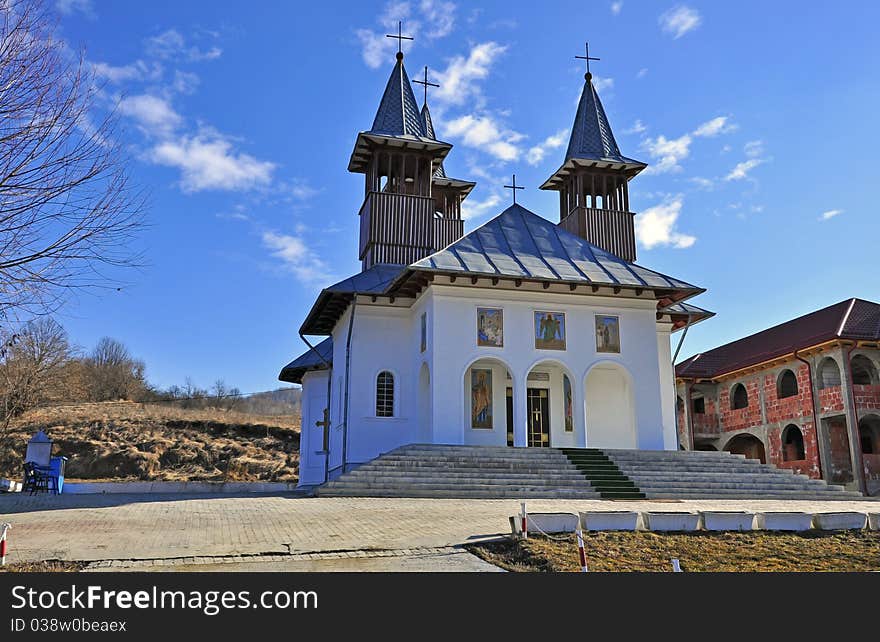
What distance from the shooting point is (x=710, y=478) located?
1983cm

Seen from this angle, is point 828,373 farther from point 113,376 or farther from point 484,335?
point 113,376

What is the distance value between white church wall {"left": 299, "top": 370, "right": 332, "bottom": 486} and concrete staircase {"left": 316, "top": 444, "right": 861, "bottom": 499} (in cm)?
1009

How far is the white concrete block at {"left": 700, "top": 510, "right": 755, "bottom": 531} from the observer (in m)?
11.1

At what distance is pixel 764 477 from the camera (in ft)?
66.2

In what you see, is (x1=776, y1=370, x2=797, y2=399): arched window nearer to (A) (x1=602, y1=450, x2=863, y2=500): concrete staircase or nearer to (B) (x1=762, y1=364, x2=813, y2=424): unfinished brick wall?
(B) (x1=762, y1=364, x2=813, y2=424): unfinished brick wall

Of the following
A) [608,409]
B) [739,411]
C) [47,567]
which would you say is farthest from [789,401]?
[47,567]

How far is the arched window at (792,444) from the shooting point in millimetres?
32438

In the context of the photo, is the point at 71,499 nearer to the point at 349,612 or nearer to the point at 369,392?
the point at 369,392

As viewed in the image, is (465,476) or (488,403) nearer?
(465,476)

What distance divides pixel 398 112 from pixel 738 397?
19378 mm

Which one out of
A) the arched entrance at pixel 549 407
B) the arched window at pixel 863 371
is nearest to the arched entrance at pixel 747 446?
the arched window at pixel 863 371

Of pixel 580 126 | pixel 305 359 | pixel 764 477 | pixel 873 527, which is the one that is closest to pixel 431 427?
pixel 764 477

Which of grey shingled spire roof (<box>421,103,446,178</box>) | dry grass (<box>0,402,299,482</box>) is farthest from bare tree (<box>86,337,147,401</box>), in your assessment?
grey shingled spire roof (<box>421,103,446,178</box>)

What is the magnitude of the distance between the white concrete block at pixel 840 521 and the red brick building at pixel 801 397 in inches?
735
